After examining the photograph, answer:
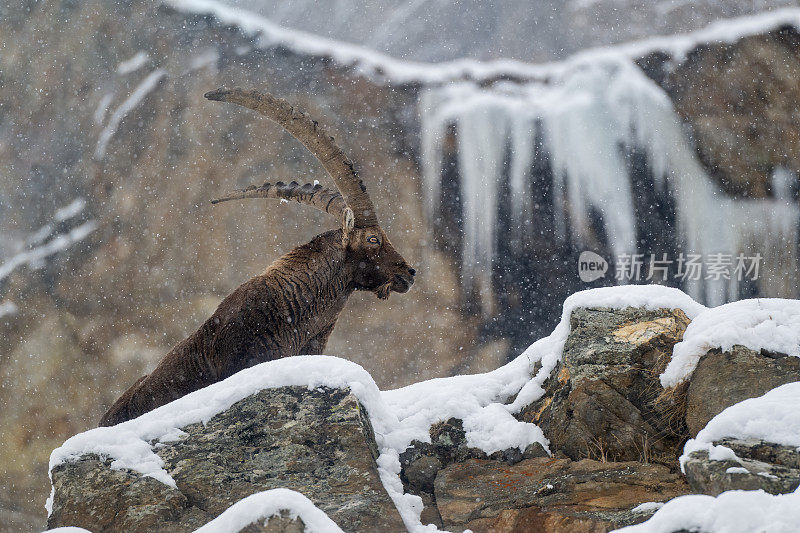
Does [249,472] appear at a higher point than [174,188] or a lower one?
lower

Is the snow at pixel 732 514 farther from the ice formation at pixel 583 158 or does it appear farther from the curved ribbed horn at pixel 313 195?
the ice formation at pixel 583 158

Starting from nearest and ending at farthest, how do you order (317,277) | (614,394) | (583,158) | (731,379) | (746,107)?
(731,379), (614,394), (317,277), (746,107), (583,158)

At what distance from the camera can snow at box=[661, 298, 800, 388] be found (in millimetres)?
3006

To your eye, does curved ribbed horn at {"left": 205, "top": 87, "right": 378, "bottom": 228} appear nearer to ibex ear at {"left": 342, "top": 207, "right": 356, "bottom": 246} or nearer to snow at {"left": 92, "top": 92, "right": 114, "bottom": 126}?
ibex ear at {"left": 342, "top": 207, "right": 356, "bottom": 246}

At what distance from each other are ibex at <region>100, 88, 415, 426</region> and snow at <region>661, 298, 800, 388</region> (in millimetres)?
1720

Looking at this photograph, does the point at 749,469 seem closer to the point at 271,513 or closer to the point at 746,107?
the point at 271,513

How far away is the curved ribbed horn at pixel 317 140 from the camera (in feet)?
14.1

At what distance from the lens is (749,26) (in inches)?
389

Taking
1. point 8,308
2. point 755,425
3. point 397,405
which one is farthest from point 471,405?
point 8,308

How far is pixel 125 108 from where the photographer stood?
10617 millimetres

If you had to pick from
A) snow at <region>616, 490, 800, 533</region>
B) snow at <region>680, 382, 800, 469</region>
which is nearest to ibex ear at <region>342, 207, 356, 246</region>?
snow at <region>680, 382, 800, 469</region>

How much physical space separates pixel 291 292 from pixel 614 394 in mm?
1841

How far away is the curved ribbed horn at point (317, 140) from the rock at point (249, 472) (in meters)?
1.44

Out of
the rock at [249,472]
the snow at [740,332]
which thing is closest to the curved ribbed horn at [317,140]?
Result: the rock at [249,472]
